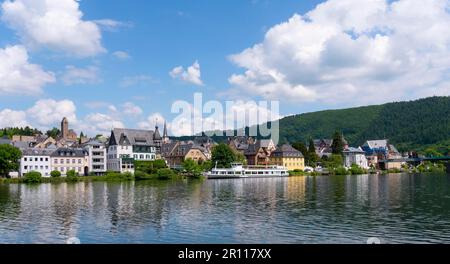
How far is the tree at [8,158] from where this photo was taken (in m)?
89.6

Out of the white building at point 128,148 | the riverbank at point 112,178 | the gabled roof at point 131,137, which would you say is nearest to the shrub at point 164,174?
the riverbank at point 112,178

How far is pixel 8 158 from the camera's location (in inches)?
3568

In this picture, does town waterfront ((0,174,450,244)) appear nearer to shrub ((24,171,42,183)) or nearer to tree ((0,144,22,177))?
shrub ((24,171,42,183))

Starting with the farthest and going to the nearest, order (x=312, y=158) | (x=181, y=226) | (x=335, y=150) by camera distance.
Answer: (x=335, y=150) → (x=312, y=158) → (x=181, y=226)

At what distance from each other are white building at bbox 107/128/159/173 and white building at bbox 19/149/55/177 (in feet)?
50.2

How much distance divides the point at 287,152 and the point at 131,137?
151 ft

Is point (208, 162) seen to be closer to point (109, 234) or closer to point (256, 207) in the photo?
point (256, 207)

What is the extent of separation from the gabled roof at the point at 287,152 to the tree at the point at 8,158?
235 ft

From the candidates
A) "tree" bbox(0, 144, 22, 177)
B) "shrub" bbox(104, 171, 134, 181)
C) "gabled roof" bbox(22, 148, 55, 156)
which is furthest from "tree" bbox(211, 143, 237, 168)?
"tree" bbox(0, 144, 22, 177)

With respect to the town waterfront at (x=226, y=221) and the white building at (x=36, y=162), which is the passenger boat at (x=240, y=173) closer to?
the white building at (x=36, y=162)

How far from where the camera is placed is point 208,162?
117m

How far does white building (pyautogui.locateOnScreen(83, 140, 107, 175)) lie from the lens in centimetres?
11094
